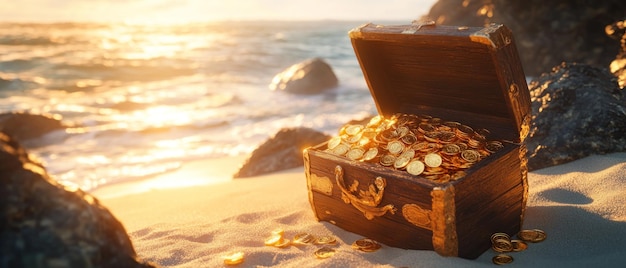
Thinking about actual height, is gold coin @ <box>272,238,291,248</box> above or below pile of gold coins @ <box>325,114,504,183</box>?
below

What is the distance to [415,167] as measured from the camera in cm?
325

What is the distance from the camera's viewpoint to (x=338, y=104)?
46.2 feet

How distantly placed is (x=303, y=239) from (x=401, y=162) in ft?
2.89

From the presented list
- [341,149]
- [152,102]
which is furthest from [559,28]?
[152,102]

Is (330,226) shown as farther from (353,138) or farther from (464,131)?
(464,131)

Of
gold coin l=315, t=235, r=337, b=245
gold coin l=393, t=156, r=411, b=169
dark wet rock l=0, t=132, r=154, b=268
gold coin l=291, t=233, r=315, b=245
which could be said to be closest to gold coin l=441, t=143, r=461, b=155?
gold coin l=393, t=156, r=411, b=169

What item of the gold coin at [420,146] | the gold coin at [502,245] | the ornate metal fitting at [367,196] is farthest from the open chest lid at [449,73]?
the ornate metal fitting at [367,196]

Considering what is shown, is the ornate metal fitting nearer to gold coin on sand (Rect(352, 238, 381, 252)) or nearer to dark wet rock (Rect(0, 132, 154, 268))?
gold coin on sand (Rect(352, 238, 381, 252))

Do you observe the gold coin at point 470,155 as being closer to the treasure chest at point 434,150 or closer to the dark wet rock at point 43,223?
the treasure chest at point 434,150

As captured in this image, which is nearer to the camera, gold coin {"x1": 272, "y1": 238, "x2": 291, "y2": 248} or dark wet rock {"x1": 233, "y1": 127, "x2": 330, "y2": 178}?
gold coin {"x1": 272, "y1": 238, "x2": 291, "y2": 248}

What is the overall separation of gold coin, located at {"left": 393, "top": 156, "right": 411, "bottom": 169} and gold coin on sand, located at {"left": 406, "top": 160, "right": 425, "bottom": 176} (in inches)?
1.4

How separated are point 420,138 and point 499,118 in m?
0.58

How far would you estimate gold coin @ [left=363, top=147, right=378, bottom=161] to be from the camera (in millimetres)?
3531

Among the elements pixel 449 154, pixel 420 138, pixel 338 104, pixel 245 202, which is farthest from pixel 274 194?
pixel 338 104
